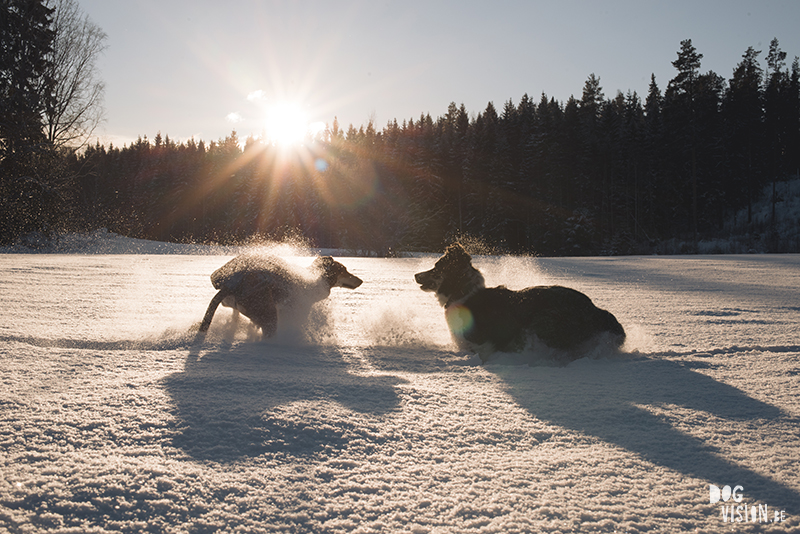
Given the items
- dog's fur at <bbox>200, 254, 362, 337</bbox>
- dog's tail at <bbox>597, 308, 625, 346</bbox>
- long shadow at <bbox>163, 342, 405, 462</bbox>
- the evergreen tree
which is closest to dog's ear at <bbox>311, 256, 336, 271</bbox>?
dog's fur at <bbox>200, 254, 362, 337</bbox>

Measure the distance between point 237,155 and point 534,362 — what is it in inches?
3353

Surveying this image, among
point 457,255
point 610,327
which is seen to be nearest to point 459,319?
point 457,255

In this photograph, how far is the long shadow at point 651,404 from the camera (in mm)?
1784

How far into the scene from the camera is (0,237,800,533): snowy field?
1.50 meters

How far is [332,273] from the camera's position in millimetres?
5645

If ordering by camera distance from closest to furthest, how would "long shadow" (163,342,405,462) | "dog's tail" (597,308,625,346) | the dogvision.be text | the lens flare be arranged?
1. the dogvision.be text
2. "long shadow" (163,342,405,462)
3. "dog's tail" (597,308,625,346)
4. the lens flare

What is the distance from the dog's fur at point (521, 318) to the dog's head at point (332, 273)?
181cm

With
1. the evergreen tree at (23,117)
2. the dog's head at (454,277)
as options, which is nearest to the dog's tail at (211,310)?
the dog's head at (454,277)

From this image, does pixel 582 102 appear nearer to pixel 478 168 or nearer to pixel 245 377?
pixel 478 168

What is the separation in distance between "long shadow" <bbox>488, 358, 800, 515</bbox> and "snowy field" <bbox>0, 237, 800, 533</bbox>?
0.01 metres

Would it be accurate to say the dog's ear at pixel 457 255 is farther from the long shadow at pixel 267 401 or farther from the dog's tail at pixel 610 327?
the long shadow at pixel 267 401

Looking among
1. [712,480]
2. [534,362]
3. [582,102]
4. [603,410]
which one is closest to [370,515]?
[712,480]

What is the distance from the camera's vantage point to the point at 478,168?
1929 inches

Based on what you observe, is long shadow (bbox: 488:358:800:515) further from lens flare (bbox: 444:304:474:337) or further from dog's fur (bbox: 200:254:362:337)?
dog's fur (bbox: 200:254:362:337)
